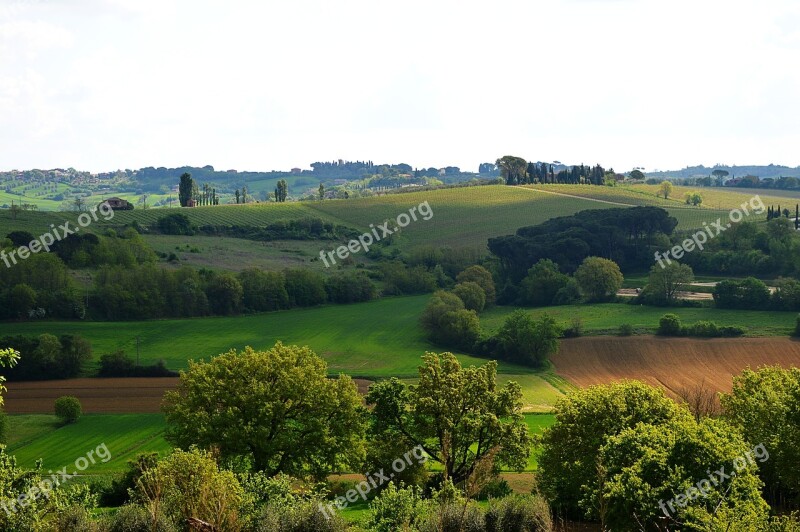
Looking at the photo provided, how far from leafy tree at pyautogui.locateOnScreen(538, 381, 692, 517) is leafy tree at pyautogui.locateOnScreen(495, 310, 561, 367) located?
158ft

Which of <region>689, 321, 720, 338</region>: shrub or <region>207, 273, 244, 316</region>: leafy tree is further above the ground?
<region>207, 273, 244, 316</region>: leafy tree

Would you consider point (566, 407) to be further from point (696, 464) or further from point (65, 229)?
point (65, 229)

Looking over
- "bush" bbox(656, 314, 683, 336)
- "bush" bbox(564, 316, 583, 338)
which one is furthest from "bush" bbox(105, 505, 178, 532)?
"bush" bbox(656, 314, 683, 336)

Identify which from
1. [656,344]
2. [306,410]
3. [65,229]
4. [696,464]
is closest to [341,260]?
[65,229]

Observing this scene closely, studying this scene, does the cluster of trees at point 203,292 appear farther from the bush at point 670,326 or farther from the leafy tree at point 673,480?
the leafy tree at point 673,480

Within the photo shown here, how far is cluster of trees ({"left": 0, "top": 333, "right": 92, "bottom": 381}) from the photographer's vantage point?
86.0 m

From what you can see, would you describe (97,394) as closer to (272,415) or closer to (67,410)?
(67,410)

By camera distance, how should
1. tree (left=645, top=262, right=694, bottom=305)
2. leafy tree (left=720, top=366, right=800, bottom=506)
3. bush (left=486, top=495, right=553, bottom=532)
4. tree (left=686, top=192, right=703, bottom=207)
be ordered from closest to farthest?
1. bush (left=486, top=495, right=553, bottom=532)
2. leafy tree (left=720, top=366, right=800, bottom=506)
3. tree (left=645, top=262, right=694, bottom=305)
4. tree (left=686, top=192, right=703, bottom=207)

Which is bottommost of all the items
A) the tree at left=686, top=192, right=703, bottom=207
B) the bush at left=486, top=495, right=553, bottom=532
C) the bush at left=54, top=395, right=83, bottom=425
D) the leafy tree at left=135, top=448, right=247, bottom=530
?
the bush at left=54, top=395, right=83, bottom=425

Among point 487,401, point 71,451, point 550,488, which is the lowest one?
point 71,451

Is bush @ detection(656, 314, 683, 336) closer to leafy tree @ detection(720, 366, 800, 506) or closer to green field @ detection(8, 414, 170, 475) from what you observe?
leafy tree @ detection(720, 366, 800, 506)

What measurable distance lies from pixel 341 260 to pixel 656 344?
57968 millimetres

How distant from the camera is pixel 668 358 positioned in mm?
92125

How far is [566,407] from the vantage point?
45.3m
